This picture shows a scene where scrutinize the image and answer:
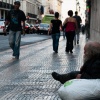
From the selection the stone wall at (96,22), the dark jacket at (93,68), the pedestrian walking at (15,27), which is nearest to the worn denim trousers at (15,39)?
the pedestrian walking at (15,27)

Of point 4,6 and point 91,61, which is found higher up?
point 4,6

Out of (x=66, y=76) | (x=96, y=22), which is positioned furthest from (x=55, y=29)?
(x=66, y=76)

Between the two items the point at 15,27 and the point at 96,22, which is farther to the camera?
the point at 96,22

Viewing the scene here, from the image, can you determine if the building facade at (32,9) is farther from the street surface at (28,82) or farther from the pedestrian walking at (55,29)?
the street surface at (28,82)

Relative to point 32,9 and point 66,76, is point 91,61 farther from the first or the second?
point 32,9

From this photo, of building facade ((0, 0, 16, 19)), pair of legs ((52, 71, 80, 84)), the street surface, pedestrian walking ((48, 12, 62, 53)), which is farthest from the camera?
building facade ((0, 0, 16, 19))

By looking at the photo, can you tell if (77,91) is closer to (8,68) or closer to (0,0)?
(8,68)

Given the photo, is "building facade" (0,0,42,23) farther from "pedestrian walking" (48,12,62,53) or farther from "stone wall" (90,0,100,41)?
"pedestrian walking" (48,12,62,53)

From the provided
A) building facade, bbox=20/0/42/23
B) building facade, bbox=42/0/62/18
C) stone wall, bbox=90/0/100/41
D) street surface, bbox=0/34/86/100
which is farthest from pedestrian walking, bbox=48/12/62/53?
building facade, bbox=42/0/62/18

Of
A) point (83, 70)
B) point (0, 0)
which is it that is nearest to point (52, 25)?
point (83, 70)

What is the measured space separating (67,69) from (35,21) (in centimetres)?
10711

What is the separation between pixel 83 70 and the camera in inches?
266

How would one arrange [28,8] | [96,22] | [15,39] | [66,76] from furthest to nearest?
[28,8], [96,22], [15,39], [66,76]

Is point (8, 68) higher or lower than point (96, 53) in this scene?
lower
